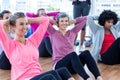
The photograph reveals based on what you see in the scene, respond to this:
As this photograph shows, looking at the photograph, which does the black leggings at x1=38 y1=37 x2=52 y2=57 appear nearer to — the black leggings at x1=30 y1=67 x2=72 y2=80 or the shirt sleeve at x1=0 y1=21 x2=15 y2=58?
the black leggings at x1=30 y1=67 x2=72 y2=80

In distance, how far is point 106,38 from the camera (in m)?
3.82

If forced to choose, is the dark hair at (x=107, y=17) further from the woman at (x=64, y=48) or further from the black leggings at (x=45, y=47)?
the black leggings at (x=45, y=47)

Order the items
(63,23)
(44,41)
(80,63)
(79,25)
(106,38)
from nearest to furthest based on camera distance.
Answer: (80,63) → (63,23) → (79,25) → (106,38) → (44,41)

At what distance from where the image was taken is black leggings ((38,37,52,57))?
168 inches

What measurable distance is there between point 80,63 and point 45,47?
165cm

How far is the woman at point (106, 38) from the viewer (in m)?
3.71

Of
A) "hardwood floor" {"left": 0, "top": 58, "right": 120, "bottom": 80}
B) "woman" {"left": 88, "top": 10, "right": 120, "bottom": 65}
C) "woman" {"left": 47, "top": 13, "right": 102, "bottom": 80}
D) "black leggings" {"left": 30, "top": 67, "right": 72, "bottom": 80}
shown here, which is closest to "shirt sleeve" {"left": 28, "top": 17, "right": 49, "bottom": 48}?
"black leggings" {"left": 30, "top": 67, "right": 72, "bottom": 80}

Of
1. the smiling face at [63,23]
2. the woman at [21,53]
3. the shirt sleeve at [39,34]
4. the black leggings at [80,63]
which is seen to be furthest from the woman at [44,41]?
the woman at [21,53]

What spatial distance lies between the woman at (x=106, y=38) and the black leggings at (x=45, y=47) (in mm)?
856

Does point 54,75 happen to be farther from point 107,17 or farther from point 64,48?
point 107,17

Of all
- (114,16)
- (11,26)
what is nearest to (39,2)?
(114,16)

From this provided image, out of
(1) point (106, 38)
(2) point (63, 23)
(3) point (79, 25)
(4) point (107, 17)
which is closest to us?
(2) point (63, 23)

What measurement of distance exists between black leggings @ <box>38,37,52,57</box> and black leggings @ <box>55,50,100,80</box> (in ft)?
4.24

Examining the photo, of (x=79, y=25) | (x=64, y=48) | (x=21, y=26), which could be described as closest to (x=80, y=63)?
(x=64, y=48)
